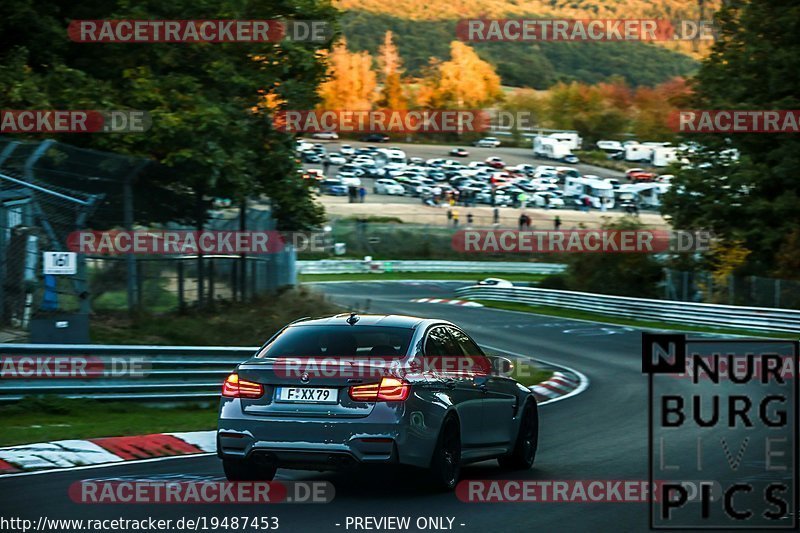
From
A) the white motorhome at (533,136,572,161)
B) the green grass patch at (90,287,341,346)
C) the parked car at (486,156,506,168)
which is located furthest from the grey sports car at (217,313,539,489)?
the white motorhome at (533,136,572,161)

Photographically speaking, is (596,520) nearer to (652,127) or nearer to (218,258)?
(218,258)

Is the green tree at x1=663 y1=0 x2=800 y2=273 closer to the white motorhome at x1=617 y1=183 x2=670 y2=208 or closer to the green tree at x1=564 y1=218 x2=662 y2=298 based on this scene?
the green tree at x1=564 y1=218 x2=662 y2=298

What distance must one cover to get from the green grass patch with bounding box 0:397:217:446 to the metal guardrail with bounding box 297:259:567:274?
46771 millimetres

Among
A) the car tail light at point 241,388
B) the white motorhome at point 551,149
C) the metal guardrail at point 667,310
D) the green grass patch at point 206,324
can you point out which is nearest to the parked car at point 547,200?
the white motorhome at point 551,149

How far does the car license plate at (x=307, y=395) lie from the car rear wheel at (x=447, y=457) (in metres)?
0.88

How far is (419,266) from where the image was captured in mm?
66062

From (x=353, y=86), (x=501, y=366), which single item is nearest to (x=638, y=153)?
(x=353, y=86)

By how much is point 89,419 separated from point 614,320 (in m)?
27.6

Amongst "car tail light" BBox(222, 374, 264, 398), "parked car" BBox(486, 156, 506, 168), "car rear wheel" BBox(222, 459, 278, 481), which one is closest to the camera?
Result: "car tail light" BBox(222, 374, 264, 398)

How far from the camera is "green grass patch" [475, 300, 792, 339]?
3434 cm

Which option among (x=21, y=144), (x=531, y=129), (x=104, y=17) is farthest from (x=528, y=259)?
(x=531, y=129)

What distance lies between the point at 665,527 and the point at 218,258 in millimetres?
15378

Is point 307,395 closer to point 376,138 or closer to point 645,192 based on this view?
point 645,192

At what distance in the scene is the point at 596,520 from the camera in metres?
8.46
